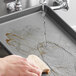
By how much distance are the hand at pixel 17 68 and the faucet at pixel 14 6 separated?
421mm

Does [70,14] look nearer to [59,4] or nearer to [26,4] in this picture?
[59,4]

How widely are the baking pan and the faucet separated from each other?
44 mm

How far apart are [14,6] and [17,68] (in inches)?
19.3

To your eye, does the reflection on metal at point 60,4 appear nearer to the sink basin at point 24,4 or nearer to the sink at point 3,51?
the sink basin at point 24,4

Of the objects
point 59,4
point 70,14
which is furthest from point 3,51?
point 70,14

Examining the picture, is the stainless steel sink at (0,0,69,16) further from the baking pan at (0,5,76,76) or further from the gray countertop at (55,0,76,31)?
the gray countertop at (55,0,76,31)

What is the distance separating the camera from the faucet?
1.39 m

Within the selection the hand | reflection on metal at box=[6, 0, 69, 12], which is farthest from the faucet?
the hand

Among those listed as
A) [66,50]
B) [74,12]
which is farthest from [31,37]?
[74,12]

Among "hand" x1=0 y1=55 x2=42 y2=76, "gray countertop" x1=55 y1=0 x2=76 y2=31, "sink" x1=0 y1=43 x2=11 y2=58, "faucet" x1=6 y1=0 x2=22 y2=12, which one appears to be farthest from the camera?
"gray countertop" x1=55 y1=0 x2=76 y2=31

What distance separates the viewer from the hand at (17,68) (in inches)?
39.6

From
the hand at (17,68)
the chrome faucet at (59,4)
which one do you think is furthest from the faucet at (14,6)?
the hand at (17,68)

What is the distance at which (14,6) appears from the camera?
55.4 inches

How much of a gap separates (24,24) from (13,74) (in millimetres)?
413
